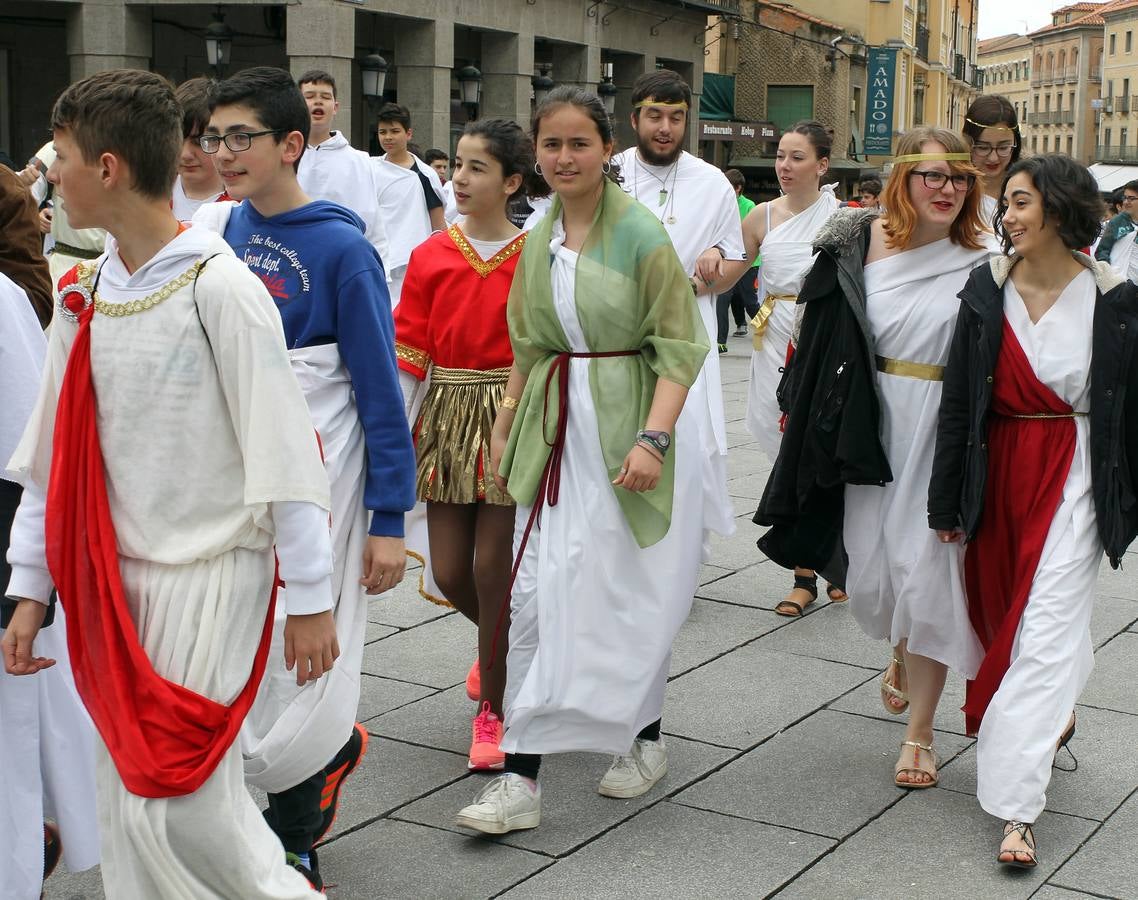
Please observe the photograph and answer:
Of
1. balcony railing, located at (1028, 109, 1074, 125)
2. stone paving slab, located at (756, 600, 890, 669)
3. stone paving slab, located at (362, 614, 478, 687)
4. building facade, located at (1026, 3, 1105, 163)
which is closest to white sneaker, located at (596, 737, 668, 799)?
stone paving slab, located at (362, 614, 478, 687)

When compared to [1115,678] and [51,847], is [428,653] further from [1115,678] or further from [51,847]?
[1115,678]

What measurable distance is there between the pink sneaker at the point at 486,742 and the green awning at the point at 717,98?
3684cm

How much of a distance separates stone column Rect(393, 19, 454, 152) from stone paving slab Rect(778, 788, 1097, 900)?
20.4 m

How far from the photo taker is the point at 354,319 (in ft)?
12.3

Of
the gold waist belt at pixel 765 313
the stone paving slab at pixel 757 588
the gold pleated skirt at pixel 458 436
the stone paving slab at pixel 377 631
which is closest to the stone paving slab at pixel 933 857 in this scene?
the gold pleated skirt at pixel 458 436

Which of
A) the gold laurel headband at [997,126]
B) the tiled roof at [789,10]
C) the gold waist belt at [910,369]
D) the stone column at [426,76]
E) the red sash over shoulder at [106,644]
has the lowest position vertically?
the red sash over shoulder at [106,644]

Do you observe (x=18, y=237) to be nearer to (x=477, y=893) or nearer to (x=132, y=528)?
(x=132, y=528)

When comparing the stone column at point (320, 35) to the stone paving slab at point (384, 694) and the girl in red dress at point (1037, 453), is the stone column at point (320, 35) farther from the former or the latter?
the girl in red dress at point (1037, 453)

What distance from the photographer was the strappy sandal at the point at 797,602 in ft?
22.2

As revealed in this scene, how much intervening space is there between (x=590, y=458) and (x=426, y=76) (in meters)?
20.6

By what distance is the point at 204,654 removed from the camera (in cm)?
292

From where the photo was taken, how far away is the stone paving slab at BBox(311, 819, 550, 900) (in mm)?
3990

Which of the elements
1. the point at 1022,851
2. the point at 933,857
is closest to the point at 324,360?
the point at 933,857

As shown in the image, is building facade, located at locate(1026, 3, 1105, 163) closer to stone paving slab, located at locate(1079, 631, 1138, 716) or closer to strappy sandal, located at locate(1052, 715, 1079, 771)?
stone paving slab, located at locate(1079, 631, 1138, 716)
